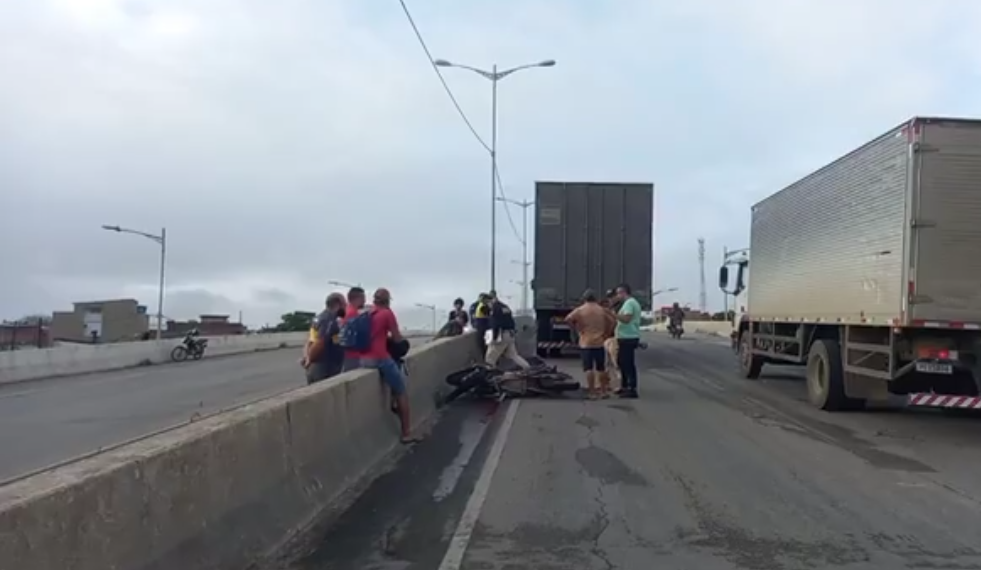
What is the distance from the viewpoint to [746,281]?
23.4m

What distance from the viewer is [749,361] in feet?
71.2

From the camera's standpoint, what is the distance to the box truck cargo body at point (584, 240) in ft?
87.9

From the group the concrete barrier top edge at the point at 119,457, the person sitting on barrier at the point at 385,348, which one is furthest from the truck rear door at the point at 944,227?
the concrete barrier top edge at the point at 119,457

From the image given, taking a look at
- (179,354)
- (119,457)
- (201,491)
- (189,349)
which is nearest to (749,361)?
(201,491)

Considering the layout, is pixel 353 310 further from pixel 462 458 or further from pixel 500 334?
pixel 500 334

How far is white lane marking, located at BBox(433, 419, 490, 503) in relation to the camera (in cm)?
882

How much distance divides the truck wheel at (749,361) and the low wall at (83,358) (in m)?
17.6

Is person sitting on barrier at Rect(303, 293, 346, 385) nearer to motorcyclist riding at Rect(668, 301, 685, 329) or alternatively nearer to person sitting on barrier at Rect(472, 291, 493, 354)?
person sitting on barrier at Rect(472, 291, 493, 354)

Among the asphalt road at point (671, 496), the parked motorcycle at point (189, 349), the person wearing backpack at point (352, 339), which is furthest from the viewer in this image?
the parked motorcycle at point (189, 349)

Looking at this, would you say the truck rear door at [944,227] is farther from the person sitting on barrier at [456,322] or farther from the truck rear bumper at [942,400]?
the person sitting on barrier at [456,322]

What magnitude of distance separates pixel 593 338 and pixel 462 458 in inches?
245

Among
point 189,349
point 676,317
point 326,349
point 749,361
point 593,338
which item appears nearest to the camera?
point 326,349

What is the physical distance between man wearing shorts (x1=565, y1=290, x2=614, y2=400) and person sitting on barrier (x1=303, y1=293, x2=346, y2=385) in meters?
5.33

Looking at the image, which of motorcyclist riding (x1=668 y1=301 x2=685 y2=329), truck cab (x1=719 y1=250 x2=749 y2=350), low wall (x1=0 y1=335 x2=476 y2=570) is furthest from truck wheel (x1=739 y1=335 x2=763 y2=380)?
motorcyclist riding (x1=668 y1=301 x2=685 y2=329)
